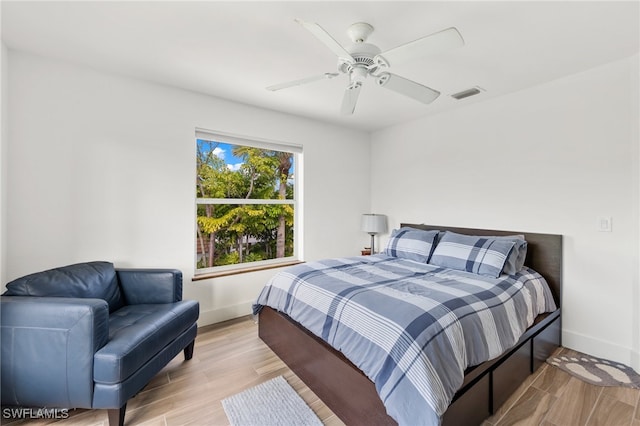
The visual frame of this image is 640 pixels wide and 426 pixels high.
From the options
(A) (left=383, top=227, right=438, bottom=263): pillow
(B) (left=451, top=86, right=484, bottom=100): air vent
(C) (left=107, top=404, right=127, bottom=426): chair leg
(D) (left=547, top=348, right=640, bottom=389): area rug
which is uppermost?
(B) (left=451, top=86, right=484, bottom=100): air vent

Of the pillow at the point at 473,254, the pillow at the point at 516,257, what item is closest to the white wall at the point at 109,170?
the pillow at the point at 473,254

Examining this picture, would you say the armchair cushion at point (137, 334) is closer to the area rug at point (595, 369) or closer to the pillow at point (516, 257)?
Answer: the pillow at point (516, 257)

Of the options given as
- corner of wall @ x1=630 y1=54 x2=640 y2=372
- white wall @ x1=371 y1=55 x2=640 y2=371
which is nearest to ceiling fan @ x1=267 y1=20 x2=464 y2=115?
white wall @ x1=371 y1=55 x2=640 y2=371

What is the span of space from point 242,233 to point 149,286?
1.28m

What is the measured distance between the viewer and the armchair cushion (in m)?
1.54

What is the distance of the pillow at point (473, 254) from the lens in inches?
96.7

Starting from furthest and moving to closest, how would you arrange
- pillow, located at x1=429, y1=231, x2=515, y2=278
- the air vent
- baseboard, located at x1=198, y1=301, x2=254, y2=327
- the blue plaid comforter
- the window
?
1. the window
2. baseboard, located at x1=198, y1=301, x2=254, y2=327
3. the air vent
4. pillow, located at x1=429, y1=231, x2=515, y2=278
5. the blue plaid comforter

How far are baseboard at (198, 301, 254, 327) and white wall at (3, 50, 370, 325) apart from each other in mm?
11

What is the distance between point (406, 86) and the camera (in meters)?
2.00

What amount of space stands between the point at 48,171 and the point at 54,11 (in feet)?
3.86

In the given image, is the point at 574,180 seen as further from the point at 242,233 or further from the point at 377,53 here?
the point at 242,233

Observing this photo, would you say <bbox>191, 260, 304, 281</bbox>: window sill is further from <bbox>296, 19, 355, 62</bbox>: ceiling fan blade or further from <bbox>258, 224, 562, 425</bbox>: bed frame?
<bbox>296, 19, 355, 62</bbox>: ceiling fan blade

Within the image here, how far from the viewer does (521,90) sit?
2832 mm

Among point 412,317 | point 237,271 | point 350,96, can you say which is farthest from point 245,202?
point 412,317
